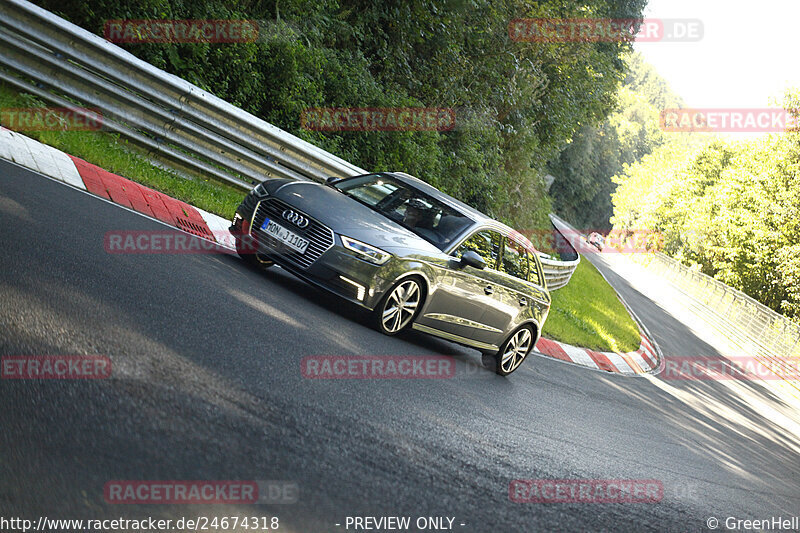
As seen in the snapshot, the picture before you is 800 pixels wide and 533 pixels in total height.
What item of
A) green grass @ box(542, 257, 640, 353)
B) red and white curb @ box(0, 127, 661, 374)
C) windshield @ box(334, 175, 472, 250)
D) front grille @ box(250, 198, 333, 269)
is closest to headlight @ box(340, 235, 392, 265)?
front grille @ box(250, 198, 333, 269)

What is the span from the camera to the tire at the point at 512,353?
9.51 meters

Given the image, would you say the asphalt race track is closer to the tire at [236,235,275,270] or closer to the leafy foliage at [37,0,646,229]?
the tire at [236,235,275,270]

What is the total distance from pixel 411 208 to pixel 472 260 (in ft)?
3.37

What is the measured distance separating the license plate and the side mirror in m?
1.88

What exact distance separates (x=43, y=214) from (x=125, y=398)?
11.3ft

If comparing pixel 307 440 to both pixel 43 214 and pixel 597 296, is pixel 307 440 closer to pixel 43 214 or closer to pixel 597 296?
pixel 43 214

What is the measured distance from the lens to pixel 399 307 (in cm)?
802

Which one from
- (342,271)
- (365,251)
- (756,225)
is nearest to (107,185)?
(342,271)

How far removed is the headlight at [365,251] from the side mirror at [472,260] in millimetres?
1218

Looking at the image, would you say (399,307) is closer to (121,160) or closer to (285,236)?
(285,236)

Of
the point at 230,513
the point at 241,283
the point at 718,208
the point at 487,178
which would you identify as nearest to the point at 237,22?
the point at 241,283

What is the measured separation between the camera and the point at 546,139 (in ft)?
97.7

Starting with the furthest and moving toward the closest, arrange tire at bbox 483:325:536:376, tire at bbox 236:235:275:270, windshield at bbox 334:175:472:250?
tire at bbox 483:325:536:376 → windshield at bbox 334:175:472:250 → tire at bbox 236:235:275:270

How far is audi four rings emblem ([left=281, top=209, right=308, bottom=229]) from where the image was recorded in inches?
305
